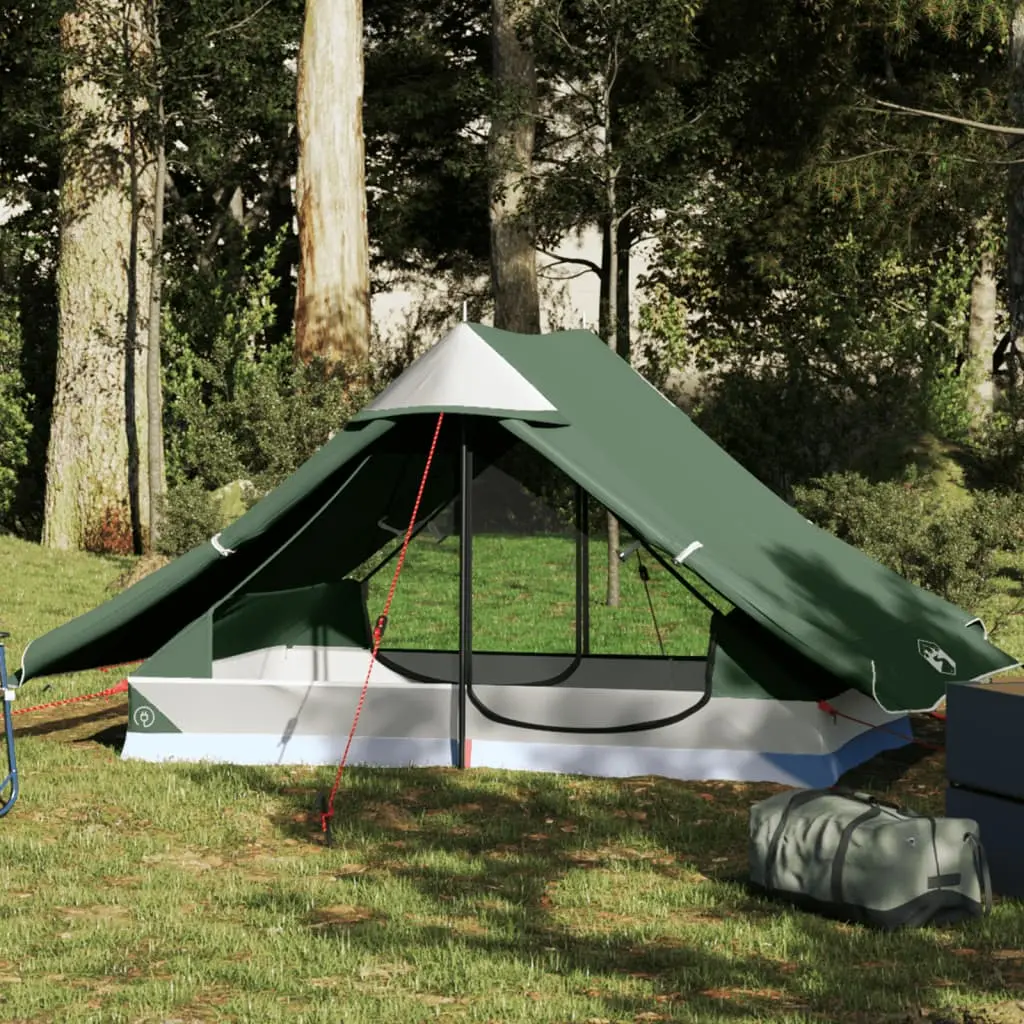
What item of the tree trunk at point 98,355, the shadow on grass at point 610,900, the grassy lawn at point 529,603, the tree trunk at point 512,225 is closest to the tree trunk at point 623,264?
the tree trunk at point 512,225

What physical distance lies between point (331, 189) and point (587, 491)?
11499 millimetres

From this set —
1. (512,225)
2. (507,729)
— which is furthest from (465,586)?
(512,225)

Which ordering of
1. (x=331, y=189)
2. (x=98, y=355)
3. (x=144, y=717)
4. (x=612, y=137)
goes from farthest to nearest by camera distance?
(x=98, y=355), (x=331, y=189), (x=612, y=137), (x=144, y=717)

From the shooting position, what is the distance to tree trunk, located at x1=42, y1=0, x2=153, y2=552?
67.1 feet

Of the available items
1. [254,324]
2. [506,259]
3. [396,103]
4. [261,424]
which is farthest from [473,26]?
[261,424]

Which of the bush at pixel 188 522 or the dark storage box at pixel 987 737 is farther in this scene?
the bush at pixel 188 522

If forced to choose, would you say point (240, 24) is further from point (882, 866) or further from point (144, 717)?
point (882, 866)

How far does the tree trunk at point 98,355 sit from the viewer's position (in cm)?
2044

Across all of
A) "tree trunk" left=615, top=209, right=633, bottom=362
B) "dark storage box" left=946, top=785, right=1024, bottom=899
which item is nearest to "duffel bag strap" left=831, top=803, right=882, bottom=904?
"dark storage box" left=946, top=785, right=1024, bottom=899

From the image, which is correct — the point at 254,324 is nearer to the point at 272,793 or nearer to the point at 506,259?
the point at 506,259

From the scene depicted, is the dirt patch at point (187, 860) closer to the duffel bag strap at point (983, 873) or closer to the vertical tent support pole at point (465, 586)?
the vertical tent support pole at point (465, 586)

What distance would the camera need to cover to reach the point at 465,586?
28.4 feet

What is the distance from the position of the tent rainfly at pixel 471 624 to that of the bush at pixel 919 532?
314 cm

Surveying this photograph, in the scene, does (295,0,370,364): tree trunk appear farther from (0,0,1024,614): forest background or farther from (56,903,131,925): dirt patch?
(56,903,131,925): dirt patch
